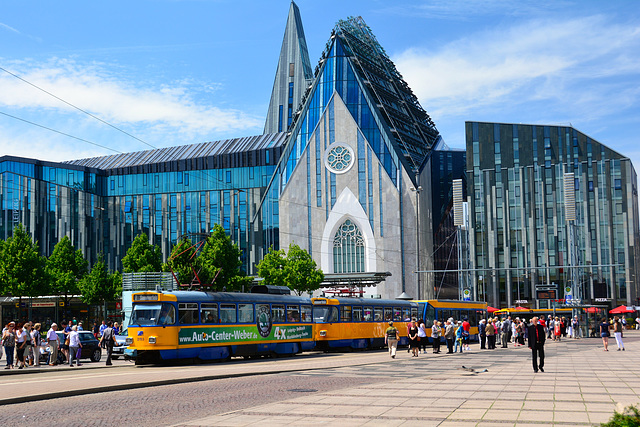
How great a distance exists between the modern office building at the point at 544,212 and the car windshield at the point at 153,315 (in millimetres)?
66365

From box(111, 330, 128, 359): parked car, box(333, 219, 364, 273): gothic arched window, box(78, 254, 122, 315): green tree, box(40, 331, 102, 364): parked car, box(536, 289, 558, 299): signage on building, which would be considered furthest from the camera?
box(333, 219, 364, 273): gothic arched window

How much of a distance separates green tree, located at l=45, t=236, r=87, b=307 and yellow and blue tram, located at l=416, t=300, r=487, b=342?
31.9 metres

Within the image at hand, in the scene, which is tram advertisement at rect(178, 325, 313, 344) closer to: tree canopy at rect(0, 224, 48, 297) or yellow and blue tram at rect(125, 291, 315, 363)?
yellow and blue tram at rect(125, 291, 315, 363)

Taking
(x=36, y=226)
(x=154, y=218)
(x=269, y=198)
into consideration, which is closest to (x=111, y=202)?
(x=154, y=218)

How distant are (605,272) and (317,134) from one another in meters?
39.5

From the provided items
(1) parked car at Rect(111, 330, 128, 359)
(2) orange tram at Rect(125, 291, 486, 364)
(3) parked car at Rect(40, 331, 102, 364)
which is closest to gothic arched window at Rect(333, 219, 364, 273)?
(2) orange tram at Rect(125, 291, 486, 364)

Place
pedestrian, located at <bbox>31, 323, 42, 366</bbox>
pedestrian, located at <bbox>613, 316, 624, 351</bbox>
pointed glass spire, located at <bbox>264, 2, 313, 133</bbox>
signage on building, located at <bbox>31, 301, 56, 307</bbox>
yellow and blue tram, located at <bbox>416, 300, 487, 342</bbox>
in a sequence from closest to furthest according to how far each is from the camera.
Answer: pedestrian, located at <bbox>31, 323, 42, 366</bbox> < pedestrian, located at <bbox>613, 316, 624, 351</bbox> < yellow and blue tram, located at <bbox>416, 300, 487, 342</bbox> < signage on building, located at <bbox>31, 301, 56, 307</bbox> < pointed glass spire, located at <bbox>264, 2, 313, 133</bbox>

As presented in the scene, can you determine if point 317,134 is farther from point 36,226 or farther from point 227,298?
point 227,298

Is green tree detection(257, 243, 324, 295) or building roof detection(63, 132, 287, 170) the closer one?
green tree detection(257, 243, 324, 295)

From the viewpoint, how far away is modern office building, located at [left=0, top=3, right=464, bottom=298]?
85188 mm

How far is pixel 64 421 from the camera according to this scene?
39.4ft

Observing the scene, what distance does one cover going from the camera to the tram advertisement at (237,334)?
2908 centimetres

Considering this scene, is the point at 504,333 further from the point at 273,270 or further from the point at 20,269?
the point at 20,269

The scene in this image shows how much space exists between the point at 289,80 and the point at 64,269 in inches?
2873
